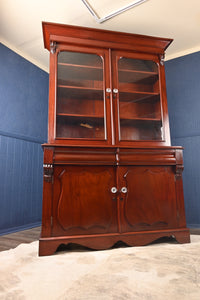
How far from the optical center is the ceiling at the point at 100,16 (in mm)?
2027

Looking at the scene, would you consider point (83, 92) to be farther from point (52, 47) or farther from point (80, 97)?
point (52, 47)

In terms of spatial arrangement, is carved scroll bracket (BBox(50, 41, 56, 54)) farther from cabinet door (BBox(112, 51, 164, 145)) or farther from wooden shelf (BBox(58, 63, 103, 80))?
cabinet door (BBox(112, 51, 164, 145))

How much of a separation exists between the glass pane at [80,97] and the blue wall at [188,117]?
132 centimetres

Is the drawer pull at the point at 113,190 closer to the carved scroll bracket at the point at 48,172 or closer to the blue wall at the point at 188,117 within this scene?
the carved scroll bracket at the point at 48,172

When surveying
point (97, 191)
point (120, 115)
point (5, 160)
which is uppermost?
point (120, 115)

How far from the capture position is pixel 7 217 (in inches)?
87.9

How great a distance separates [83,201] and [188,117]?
191 cm

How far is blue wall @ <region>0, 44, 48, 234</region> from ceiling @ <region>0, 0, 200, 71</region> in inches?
11.4

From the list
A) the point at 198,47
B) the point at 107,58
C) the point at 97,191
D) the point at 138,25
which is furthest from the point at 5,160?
the point at 198,47

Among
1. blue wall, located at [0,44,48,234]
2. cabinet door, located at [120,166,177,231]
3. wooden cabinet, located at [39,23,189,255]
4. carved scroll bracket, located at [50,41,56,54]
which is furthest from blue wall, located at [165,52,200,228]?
blue wall, located at [0,44,48,234]

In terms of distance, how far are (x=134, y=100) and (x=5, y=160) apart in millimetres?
1616

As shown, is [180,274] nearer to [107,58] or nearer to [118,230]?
[118,230]

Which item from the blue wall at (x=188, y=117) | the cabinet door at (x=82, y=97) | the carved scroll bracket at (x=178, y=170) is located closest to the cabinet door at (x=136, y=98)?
the cabinet door at (x=82, y=97)

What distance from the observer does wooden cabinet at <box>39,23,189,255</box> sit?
1562mm
